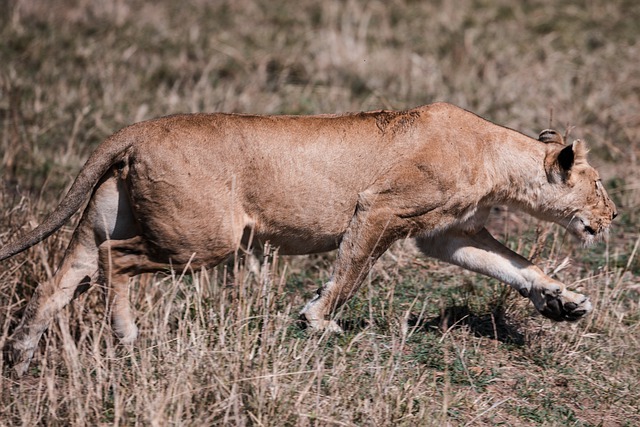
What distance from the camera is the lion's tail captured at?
16.8 ft

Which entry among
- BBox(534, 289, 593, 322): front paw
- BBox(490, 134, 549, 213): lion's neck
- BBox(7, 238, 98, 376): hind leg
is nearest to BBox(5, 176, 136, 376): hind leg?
BBox(7, 238, 98, 376): hind leg

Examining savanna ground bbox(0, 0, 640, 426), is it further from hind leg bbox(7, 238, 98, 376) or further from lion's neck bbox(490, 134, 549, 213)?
lion's neck bbox(490, 134, 549, 213)

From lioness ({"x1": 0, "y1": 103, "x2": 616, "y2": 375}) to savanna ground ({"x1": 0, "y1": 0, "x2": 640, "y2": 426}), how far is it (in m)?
0.20

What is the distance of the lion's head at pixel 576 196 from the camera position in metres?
5.70

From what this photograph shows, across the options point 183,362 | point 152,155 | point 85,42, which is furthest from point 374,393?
point 85,42

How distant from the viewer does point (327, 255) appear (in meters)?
6.80

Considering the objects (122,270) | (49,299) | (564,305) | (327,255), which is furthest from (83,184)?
(564,305)

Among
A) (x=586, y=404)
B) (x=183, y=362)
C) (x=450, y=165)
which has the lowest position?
(x=586, y=404)

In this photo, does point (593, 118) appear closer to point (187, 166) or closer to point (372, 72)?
point (372, 72)

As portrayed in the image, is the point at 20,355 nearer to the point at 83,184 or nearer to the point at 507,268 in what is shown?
the point at 83,184

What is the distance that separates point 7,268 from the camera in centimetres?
584

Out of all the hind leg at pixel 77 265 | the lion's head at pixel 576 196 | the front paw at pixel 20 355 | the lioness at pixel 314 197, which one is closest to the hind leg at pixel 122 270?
the lioness at pixel 314 197

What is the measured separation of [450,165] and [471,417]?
136cm

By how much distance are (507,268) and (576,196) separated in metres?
0.57
